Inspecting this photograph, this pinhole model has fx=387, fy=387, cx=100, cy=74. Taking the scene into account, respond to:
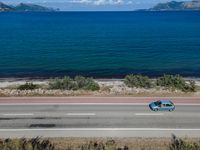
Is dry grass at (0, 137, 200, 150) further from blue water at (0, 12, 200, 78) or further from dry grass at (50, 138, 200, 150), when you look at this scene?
blue water at (0, 12, 200, 78)

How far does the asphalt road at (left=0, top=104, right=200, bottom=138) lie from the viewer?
3144cm

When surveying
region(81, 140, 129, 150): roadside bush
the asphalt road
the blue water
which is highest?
the blue water

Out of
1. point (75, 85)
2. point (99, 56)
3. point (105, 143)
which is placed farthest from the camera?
point (99, 56)

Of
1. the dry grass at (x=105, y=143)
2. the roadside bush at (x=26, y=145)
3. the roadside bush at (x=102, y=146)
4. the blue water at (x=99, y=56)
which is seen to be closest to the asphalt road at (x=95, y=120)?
the dry grass at (x=105, y=143)

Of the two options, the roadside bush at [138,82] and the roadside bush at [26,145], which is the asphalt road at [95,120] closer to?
the roadside bush at [26,145]

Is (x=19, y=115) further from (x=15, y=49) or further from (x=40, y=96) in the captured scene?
(x=15, y=49)

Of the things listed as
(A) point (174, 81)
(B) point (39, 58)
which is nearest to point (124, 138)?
(A) point (174, 81)

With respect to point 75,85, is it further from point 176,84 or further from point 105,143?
point 105,143

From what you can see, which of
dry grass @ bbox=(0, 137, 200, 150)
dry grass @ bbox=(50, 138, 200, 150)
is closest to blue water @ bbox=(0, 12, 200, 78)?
dry grass @ bbox=(50, 138, 200, 150)

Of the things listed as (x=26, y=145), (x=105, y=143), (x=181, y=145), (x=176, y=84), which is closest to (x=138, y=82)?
(x=176, y=84)

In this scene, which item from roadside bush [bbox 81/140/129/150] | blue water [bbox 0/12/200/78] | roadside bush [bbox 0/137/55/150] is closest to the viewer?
roadside bush [bbox 0/137/55/150]

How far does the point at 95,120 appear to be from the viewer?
112 ft

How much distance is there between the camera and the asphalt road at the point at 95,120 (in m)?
31.4

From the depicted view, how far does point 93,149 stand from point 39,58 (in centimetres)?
6923
